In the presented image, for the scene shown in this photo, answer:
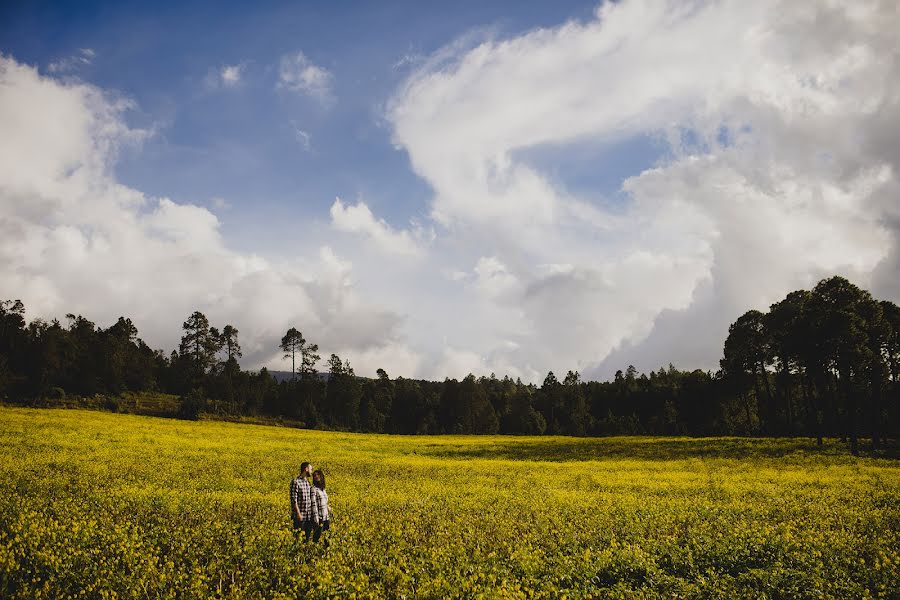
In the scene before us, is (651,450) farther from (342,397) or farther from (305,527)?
(342,397)

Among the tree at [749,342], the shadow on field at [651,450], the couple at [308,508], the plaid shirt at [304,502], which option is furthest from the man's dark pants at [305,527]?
the tree at [749,342]

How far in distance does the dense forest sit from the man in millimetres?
45956

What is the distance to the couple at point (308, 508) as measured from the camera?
13.4 meters

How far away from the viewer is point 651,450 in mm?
46250

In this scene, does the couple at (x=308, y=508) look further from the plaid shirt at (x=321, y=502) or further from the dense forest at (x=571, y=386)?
the dense forest at (x=571, y=386)

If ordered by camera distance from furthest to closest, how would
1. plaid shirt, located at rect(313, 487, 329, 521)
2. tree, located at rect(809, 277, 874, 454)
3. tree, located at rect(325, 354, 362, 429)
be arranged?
tree, located at rect(325, 354, 362, 429)
tree, located at rect(809, 277, 874, 454)
plaid shirt, located at rect(313, 487, 329, 521)

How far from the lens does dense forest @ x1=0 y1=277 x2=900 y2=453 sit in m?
44.4

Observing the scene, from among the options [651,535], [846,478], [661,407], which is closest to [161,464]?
[651,535]

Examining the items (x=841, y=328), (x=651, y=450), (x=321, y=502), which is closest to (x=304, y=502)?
(x=321, y=502)

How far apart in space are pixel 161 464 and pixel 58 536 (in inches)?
685

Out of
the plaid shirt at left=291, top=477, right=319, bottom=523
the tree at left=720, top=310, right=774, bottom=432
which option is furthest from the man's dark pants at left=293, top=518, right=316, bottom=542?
the tree at left=720, top=310, right=774, bottom=432

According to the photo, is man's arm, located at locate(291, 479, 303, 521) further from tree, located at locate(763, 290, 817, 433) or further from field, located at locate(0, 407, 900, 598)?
tree, located at locate(763, 290, 817, 433)

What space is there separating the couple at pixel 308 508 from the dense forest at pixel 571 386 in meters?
45.7

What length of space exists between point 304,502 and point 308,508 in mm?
200
